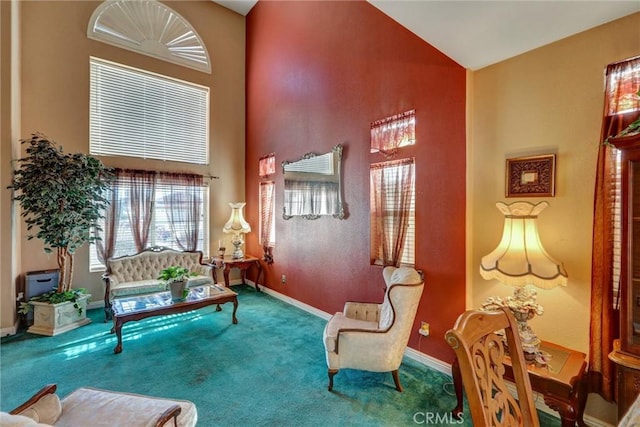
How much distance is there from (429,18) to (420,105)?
37.9 inches

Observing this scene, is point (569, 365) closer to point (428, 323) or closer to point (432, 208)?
point (428, 323)

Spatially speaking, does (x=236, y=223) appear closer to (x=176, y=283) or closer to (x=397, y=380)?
(x=176, y=283)

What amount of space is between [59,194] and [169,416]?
353 centimetres

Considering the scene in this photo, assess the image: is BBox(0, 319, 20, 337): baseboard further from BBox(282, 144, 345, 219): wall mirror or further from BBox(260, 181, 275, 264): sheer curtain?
BBox(282, 144, 345, 219): wall mirror

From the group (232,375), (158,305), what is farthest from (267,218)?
(232,375)

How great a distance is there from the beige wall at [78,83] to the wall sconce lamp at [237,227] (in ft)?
1.65

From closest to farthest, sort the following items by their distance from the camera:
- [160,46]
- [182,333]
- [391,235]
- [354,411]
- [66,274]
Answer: [354,411]
[391,235]
[182,333]
[66,274]
[160,46]

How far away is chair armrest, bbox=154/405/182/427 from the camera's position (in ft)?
4.37

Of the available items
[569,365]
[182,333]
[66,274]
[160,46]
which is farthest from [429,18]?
[66,274]

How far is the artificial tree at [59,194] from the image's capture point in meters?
3.42

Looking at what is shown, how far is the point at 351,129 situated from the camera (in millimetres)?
3592

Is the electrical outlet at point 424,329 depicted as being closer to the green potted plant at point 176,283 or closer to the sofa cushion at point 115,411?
the sofa cushion at point 115,411

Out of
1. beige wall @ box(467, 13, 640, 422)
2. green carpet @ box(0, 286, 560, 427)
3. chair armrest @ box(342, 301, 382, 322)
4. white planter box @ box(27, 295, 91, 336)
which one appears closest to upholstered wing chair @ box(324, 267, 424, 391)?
green carpet @ box(0, 286, 560, 427)

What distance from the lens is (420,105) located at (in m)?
2.83
